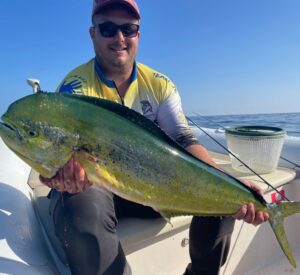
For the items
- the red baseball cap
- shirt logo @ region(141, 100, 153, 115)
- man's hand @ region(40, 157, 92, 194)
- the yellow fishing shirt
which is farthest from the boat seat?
the red baseball cap

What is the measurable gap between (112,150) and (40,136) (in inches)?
12.1

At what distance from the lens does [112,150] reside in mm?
1299

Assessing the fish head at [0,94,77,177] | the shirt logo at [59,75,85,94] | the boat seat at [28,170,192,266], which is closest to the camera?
the fish head at [0,94,77,177]

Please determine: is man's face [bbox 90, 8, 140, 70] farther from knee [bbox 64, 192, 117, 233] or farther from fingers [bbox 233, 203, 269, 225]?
fingers [bbox 233, 203, 269, 225]

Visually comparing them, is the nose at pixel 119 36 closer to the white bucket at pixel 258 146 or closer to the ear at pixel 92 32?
the ear at pixel 92 32

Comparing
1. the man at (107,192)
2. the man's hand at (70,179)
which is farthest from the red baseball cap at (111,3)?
the man's hand at (70,179)

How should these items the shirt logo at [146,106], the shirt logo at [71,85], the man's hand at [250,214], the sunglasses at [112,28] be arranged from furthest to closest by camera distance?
the shirt logo at [146,106] → the sunglasses at [112,28] → the shirt logo at [71,85] → the man's hand at [250,214]

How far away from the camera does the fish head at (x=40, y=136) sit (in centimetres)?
128

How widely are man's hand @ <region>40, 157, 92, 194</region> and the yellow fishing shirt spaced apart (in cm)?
80

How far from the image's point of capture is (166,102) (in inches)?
86.8

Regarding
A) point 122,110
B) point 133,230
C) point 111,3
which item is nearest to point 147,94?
point 111,3

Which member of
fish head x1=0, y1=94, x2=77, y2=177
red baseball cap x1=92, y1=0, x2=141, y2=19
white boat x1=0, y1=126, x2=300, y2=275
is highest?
red baseball cap x1=92, y1=0, x2=141, y2=19

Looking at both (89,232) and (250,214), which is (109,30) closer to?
(89,232)

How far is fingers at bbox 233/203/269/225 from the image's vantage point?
150 cm
